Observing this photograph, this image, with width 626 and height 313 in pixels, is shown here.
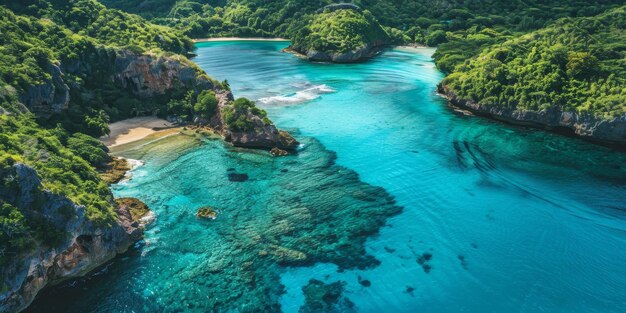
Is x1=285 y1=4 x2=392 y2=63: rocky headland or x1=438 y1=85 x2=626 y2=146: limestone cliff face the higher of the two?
x1=285 y1=4 x2=392 y2=63: rocky headland

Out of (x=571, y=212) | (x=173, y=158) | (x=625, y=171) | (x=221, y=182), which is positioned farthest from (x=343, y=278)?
(x=625, y=171)

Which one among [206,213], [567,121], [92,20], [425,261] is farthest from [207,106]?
[567,121]

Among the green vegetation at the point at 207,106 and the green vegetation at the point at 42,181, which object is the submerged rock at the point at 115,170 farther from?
the green vegetation at the point at 207,106

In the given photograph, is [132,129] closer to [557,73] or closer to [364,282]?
[364,282]

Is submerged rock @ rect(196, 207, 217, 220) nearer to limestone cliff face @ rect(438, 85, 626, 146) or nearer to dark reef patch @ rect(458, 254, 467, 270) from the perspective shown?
dark reef patch @ rect(458, 254, 467, 270)

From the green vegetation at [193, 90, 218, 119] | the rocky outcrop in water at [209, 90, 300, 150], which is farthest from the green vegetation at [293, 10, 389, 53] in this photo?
the rocky outcrop in water at [209, 90, 300, 150]

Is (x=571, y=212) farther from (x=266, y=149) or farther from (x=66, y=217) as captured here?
(x=66, y=217)

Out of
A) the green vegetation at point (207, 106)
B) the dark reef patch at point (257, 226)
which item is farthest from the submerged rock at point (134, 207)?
the green vegetation at point (207, 106)
